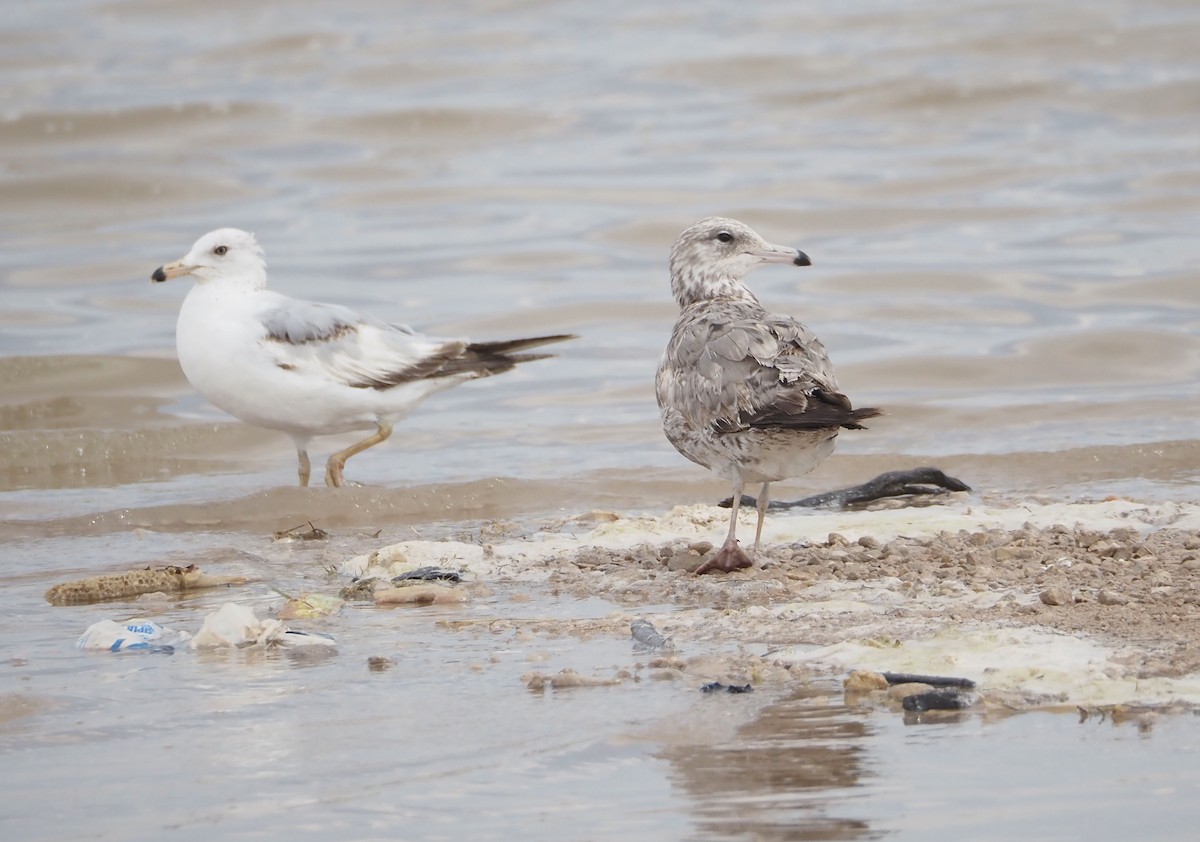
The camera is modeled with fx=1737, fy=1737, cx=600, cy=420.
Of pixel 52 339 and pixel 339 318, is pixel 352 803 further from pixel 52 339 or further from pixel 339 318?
pixel 52 339

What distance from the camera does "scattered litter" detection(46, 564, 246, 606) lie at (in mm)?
5785

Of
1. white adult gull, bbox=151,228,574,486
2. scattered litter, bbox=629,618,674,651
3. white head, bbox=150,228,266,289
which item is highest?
white head, bbox=150,228,266,289

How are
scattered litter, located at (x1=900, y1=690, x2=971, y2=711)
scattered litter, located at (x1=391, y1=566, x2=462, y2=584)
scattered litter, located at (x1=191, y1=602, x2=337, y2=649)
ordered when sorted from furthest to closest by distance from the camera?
scattered litter, located at (x1=391, y1=566, x2=462, y2=584), scattered litter, located at (x1=191, y1=602, x2=337, y2=649), scattered litter, located at (x1=900, y1=690, x2=971, y2=711)

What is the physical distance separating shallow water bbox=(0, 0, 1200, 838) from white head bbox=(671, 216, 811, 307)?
5.28ft

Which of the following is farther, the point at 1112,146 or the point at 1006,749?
the point at 1112,146

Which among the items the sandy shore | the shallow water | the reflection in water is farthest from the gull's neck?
the reflection in water

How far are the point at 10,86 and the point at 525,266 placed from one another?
444 inches

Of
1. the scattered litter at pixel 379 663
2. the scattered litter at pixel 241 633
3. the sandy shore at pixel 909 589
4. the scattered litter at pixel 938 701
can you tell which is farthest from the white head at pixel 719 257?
the scattered litter at pixel 938 701

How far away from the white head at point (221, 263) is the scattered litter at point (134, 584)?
300cm

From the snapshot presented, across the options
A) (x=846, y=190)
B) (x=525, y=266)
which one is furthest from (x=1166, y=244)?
(x=525, y=266)

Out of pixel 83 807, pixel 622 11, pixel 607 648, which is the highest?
pixel 622 11

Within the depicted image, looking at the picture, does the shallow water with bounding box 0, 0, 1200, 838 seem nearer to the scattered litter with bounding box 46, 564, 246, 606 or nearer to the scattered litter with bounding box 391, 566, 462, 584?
the scattered litter with bounding box 46, 564, 246, 606

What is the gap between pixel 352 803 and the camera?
342 centimetres

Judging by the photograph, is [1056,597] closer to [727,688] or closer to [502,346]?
[727,688]
